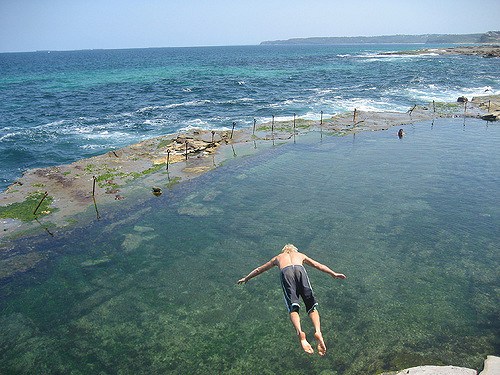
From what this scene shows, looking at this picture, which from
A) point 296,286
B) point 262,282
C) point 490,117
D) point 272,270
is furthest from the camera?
point 490,117

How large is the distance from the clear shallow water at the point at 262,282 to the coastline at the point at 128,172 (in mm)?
2348

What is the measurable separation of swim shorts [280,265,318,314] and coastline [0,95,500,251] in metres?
14.9

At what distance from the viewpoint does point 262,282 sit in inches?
611

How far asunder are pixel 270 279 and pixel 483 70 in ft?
352

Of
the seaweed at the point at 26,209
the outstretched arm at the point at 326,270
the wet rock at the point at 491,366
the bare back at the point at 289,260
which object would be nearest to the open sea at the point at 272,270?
the wet rock at the point at 491,366

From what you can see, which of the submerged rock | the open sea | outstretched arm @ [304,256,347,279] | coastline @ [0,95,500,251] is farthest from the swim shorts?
coastline @ [0,95,500,251]

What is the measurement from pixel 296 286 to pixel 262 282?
5.55m

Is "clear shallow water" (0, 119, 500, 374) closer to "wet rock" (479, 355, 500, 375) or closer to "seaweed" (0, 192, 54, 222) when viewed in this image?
"wet rock" (479, 355, 500, 375)

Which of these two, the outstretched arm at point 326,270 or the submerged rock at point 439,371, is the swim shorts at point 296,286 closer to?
the outstretched arm at point 326,270

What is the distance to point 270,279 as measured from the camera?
15.7 m

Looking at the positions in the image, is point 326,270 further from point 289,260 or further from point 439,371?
point 439,371

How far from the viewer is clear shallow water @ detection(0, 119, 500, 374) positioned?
11992mm

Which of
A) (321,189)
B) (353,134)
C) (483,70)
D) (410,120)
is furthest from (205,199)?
(483,70)

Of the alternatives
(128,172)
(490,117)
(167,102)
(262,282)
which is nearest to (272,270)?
(262,282)
